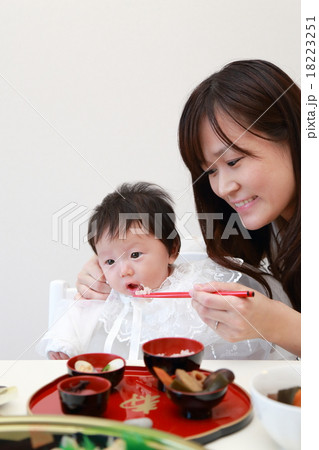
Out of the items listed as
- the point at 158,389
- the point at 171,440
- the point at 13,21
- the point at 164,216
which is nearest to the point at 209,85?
the point at 164,216

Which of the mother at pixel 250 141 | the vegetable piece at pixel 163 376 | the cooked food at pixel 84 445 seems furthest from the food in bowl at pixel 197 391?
the mother at pixel 250 141

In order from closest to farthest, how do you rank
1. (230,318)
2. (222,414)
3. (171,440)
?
(171,440)
(222,414)
(230,318)

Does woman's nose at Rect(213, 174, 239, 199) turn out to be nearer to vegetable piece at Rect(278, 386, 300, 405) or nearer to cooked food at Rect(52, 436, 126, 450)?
vegetable piece at Rect(278, 386, 300, 405)

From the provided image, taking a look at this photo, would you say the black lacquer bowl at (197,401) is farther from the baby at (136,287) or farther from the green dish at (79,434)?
the baby at (136,287)

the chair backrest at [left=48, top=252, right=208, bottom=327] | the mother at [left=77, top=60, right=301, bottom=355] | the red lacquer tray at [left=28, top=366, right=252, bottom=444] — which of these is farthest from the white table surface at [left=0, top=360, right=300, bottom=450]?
the chair backrest at [left=48, top=252, right=208, bottom=327]

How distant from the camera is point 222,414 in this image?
0.36 meters

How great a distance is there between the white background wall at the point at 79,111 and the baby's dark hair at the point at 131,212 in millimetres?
15

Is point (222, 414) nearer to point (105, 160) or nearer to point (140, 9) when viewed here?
point (105, 160)

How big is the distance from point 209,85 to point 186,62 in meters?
0.11

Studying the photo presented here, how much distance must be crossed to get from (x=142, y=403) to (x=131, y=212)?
1.20 ft

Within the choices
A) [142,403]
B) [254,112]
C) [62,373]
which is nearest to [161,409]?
[142,403]

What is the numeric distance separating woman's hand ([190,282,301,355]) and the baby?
0.10m

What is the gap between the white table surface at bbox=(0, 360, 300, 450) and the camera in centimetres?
33

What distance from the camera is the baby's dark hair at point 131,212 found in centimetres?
69
